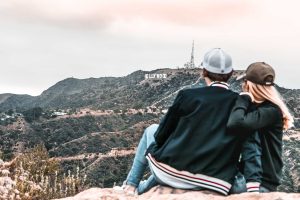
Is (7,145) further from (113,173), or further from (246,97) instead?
(246,97)

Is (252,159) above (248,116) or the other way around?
the other way around

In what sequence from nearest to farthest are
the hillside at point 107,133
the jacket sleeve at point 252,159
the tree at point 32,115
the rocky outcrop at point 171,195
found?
the rocky outcrop at point 171,195 → the jacket sleeve at point 252,159 → the hillside at point 107,133 → the tree at point 32,115

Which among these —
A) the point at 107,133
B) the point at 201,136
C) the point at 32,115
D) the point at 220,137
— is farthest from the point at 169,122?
the point at 32,115

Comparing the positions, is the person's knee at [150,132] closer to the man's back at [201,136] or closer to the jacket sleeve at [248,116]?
the man's back at [201,136]

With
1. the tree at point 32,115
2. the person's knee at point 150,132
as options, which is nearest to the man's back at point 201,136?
the person's knee at point 150,132

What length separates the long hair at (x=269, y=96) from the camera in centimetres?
522

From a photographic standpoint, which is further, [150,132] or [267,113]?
[150,132]

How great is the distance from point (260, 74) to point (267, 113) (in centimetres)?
33

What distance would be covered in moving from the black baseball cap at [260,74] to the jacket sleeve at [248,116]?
0.19 m

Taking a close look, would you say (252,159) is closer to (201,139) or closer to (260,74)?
(201,139)

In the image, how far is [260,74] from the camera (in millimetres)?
5211

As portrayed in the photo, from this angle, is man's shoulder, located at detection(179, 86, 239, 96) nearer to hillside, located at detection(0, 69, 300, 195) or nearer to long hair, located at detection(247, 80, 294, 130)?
long hair, located at detection(247, 80, 294, 130)

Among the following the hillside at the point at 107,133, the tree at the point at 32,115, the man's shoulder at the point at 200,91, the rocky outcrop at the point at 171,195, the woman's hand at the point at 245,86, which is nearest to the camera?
the rocky outcrop at the point at 171,195

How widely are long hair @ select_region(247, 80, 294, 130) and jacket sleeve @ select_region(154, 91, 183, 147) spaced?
2.01 ft
